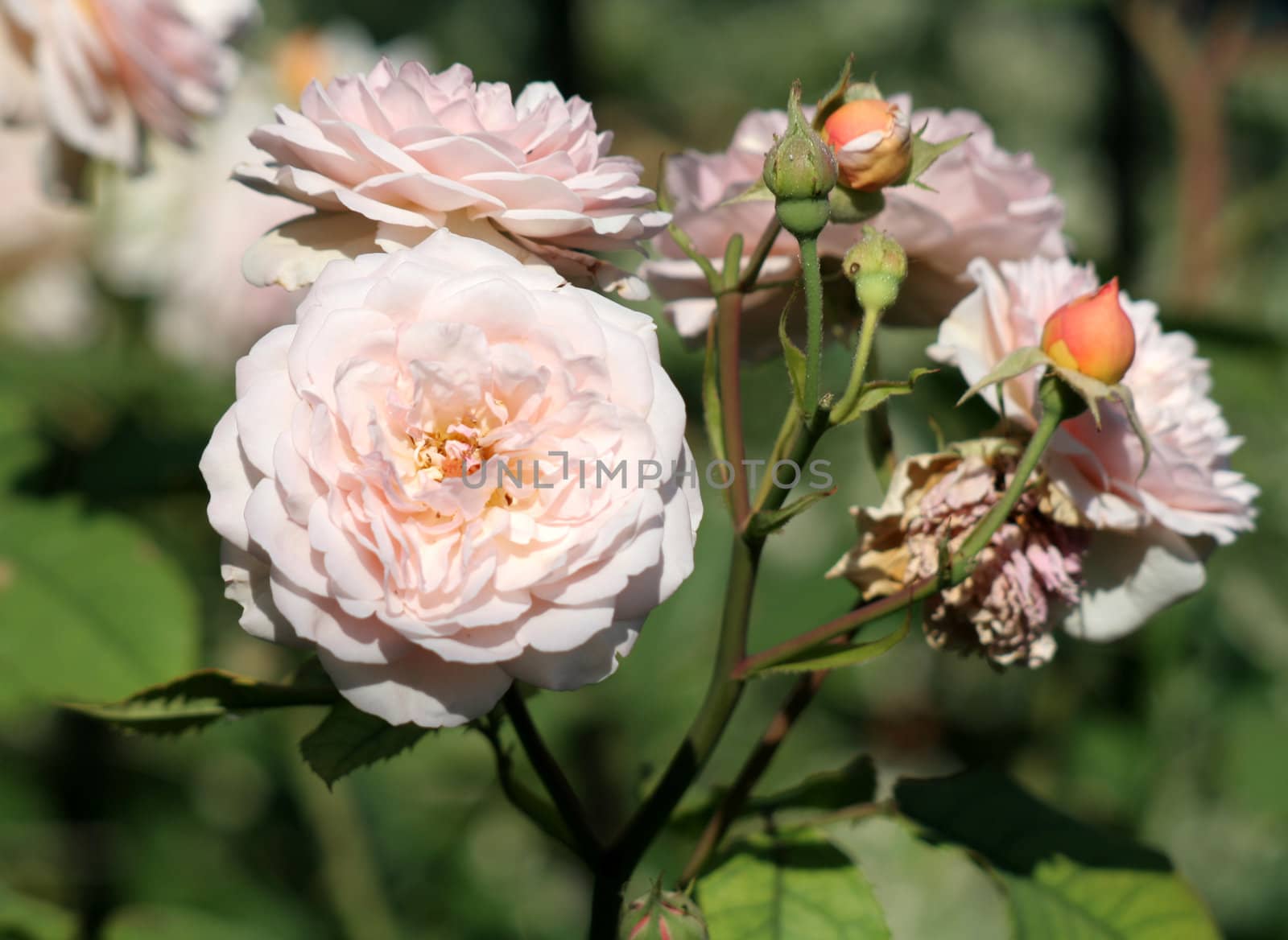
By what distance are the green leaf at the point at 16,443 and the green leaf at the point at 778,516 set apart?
0.78m

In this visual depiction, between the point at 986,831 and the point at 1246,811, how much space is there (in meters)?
0.91

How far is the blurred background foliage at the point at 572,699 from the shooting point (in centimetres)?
110

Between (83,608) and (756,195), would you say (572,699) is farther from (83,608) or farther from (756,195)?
(756,195)

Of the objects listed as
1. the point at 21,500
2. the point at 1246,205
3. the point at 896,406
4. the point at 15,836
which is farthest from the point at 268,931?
the point at 1246,205

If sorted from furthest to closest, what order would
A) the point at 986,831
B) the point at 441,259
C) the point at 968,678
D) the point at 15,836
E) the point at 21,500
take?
the point at 968,678 < the point at 15,836 < the point at 21,500 < the point at 986,831 < the point at 441,259

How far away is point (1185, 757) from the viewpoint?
1526 millimetres

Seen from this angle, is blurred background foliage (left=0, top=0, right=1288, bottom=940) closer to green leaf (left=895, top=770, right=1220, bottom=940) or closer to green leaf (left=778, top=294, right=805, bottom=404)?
green leaf (left=895, top=770, right=1220, bottom=940)

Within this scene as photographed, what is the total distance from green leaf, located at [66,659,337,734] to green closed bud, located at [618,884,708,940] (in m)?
0.19

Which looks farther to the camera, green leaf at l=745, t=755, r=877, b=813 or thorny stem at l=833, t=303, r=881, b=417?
green leaf at l=745, t=755, r=877, b=813

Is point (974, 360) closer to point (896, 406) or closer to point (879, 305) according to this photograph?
point (879, 305)

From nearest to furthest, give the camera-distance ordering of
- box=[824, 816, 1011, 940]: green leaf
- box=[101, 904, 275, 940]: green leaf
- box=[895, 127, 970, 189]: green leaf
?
box=[895, 127, 970, 189]: green leaf < box=[101, 904, 275, 940]: green leaf < box=[824, 816, 1011, 940]: green leaf

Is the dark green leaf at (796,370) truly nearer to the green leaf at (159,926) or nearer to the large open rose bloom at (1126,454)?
the large open rose bloom at (1126,454)

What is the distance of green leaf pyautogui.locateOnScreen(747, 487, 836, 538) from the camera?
0.52 m

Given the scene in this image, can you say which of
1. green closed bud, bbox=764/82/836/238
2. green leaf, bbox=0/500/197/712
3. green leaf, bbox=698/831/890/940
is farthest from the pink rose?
green leaf, bbox=0/500/197/712
